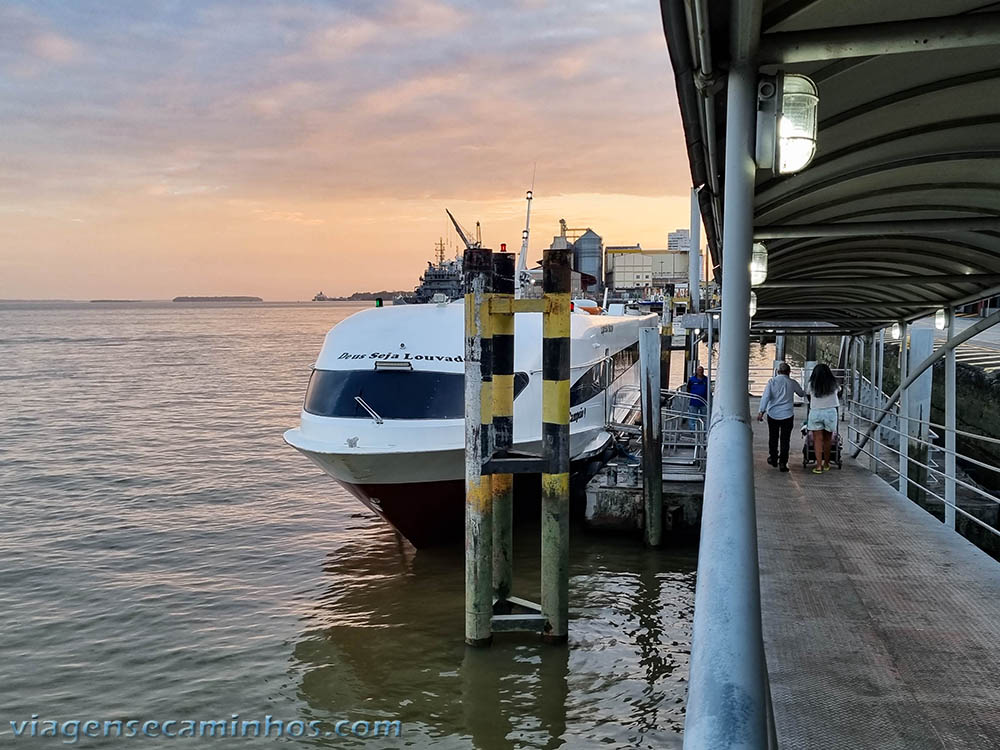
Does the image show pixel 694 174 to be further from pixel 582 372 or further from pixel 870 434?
pixel 582 372

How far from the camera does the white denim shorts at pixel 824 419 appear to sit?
11.0 m

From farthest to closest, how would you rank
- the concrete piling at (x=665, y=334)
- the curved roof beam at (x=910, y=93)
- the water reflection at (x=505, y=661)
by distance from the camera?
the concrete piling at (x=665, y=334) < the water reflection at (x=505, y=661) < the curved roof beam at (x=910, y=93)

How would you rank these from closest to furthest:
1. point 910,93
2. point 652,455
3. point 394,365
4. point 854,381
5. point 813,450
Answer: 1. point 910,93
2. point 394,365
3. point 813,450
4. point 652,455
5. point 854,381

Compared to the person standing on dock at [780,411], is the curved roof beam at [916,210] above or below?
above

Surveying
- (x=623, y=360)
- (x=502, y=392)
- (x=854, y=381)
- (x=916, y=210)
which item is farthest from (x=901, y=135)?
(x=623, y=360)

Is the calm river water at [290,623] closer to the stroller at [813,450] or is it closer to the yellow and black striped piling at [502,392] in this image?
the yellow and black striped piling at [502,392]

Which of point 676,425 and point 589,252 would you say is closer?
point 676,425

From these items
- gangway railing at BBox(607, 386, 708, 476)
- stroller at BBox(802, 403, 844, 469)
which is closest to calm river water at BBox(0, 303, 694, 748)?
gangway railing at BBox(607, 386, 708, 476)

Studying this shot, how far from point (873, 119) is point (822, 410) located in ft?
26.0

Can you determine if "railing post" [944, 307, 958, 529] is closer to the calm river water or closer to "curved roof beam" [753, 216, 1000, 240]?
the calm river water

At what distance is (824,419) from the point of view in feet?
36.2

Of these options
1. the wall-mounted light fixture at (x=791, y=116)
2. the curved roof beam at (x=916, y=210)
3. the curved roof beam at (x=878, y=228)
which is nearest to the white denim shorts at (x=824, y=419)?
the curved roof beam at (x=916, y=210)

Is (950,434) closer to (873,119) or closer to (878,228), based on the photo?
(878,228)

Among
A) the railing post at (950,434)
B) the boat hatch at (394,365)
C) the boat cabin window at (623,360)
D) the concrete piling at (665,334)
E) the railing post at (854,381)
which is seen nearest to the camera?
the railing post at (950,434)
